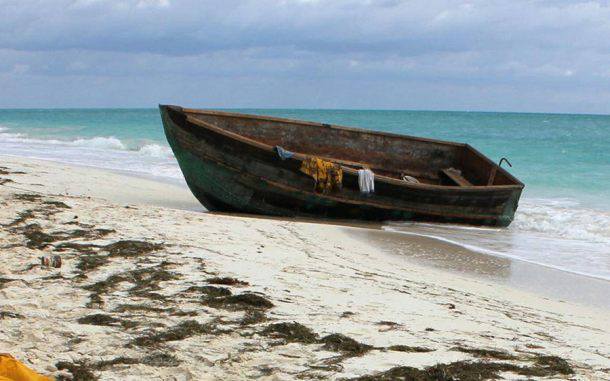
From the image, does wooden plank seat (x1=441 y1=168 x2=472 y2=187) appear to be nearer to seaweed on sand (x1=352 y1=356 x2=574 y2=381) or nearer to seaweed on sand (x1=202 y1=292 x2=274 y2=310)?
seaweed on sand (x1=202 y1=292 x2=274 y2=310)

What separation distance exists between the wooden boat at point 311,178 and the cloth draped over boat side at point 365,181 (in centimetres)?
7

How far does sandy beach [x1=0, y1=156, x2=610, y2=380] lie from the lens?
11.8 feet

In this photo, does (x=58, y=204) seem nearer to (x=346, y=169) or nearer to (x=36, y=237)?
(x=36, y=237)

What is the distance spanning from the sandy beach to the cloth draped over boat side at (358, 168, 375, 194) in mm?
1998

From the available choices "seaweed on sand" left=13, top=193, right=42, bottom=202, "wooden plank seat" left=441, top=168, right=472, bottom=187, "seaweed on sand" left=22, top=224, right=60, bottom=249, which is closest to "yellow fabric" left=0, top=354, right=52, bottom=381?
"seaweed on sand" left=22, top=224, right=60, bottom=249

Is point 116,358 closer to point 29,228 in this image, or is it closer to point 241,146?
point 29,228

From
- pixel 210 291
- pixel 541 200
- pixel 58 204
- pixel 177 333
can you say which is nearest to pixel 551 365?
pixel 177 333

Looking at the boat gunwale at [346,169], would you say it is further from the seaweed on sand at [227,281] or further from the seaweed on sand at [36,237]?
the seaweed on sand at [227,281]

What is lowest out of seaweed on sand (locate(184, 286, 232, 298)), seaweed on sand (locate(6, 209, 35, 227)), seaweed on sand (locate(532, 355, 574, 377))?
seaweed on sand (locate(184, 286, 232, 298))

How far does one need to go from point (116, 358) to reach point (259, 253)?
2856mm

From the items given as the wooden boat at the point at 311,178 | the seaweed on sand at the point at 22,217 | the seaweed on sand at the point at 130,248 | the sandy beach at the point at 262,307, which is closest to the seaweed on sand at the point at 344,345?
the sandy beach at the point at 262,307

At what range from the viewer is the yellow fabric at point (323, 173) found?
9578 mm

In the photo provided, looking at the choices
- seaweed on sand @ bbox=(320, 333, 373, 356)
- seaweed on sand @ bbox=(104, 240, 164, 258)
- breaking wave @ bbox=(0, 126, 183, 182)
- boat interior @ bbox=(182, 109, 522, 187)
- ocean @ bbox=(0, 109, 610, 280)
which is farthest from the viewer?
breaking wave @ bbox=(0, 126, 183, 182)

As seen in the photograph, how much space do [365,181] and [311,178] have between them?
758 millimetres
